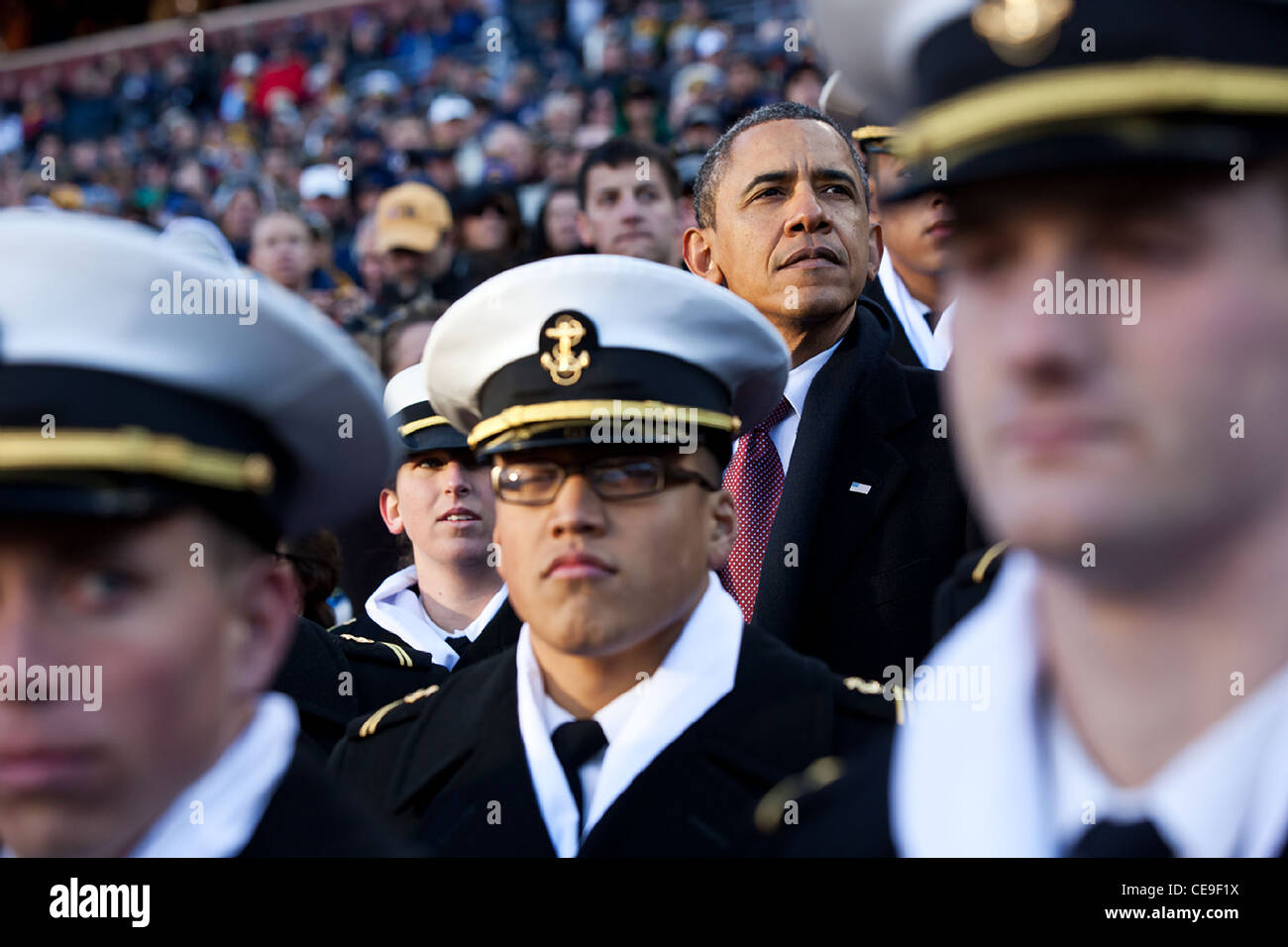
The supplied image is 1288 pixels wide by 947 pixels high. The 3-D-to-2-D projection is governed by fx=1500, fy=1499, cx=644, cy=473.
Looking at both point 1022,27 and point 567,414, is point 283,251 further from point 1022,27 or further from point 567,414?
point 1022,27

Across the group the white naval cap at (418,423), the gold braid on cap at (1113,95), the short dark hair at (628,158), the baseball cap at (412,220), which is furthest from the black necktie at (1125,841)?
the baseball cap at (412,220)

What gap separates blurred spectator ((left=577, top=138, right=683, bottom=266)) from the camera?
20.1 ft

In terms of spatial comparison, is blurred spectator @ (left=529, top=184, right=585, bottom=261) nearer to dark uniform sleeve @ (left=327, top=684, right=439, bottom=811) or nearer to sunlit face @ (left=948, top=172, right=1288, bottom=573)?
dark uniform sleeve @ (left=327, top=684, right=439, bottom=811)

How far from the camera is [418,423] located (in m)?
4.15

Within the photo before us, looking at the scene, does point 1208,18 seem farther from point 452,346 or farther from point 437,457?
point 437,457

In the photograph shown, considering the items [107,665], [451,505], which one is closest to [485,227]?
[451,505]

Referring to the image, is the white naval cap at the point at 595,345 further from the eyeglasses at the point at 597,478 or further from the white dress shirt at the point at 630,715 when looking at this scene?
the white dress shirt at the point at 630,715

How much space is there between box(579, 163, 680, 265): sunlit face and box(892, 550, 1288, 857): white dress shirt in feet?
14.6

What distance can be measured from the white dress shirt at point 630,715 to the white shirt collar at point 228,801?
59 cm

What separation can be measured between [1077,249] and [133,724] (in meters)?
1.14

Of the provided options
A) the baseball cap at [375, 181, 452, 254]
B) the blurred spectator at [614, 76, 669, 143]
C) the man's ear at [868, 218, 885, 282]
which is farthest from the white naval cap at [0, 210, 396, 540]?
the blurred spectator at [614, 76, 669, 143]

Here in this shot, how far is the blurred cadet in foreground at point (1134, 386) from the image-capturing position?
1355 millimetres

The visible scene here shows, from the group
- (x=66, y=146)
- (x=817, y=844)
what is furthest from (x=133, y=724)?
(x=66, y=146)

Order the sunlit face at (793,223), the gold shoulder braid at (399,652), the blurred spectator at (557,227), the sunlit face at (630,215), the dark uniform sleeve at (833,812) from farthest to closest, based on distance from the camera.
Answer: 1. the blurred spectator at (557,227)
2. the sunlit face at (630,215)
3. the sunlit face at (793,223)
4. the gold shoulder braid at (399,652)
5. the dark uniform sleeve at (833,812)
